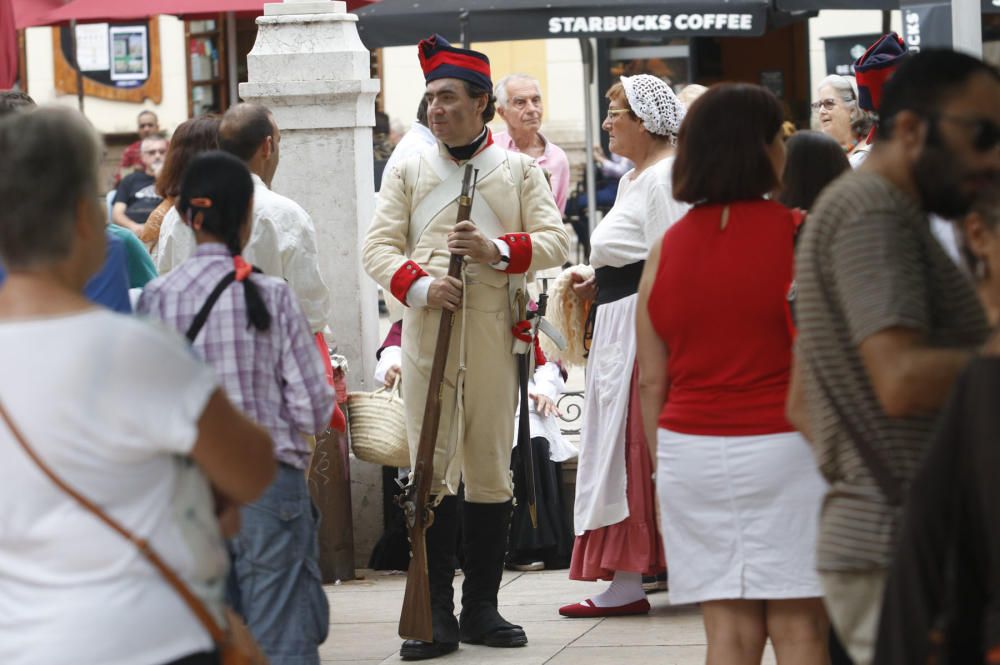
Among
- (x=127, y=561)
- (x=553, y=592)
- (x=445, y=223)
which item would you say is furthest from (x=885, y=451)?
(x=553, y=592)

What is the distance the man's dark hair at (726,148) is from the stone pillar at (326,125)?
386cm

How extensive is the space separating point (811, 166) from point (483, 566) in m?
2.05

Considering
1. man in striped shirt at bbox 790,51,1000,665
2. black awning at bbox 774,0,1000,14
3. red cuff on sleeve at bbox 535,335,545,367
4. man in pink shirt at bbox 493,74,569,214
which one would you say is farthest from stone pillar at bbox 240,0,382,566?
man in striped shirt at bbox 790,51,1000,665

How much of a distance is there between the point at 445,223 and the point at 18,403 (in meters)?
3.69

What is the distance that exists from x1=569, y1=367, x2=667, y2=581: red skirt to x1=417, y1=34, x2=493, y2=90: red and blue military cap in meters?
1.30

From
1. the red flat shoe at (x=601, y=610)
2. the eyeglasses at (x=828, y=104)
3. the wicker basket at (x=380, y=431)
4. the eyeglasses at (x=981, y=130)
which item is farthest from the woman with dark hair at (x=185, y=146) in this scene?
the eyeglasses at (x=981, y=130)

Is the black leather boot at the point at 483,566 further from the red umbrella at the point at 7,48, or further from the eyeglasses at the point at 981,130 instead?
the eyeglasses at the point at 981,130

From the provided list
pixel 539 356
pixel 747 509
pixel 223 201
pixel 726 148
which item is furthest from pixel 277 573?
pixel 539 356

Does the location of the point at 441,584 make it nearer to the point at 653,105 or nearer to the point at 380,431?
the point at 380,431

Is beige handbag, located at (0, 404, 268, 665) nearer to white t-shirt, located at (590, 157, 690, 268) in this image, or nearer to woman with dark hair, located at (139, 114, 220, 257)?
woman with dark hair, located at (139, 114, 220, 257)

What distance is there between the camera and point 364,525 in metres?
7.96

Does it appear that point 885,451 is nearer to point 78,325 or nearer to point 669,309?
point 669,309

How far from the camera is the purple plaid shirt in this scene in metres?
4.22

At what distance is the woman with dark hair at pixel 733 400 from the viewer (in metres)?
4.02
